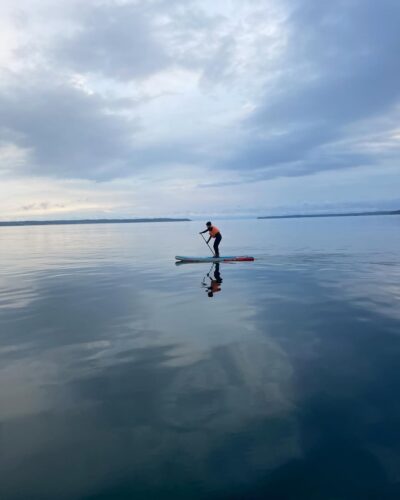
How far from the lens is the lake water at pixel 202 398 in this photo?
Answer: 5094 mm

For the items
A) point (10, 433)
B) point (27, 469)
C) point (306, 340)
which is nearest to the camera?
point (27, 469)

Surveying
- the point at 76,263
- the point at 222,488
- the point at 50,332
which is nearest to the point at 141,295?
the point at 50,332

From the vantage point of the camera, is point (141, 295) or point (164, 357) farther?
point (141, 295)

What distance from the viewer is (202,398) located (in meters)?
7.22

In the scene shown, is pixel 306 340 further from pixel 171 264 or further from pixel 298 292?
pixel 171 264

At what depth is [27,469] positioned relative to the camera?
5.32 m

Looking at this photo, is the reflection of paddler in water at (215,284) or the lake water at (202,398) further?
the reflection of paddler in water at (215,284)

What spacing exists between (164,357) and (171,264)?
1822cm

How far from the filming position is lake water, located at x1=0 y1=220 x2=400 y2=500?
5094 mm

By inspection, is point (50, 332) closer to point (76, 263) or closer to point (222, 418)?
point (222, 418)

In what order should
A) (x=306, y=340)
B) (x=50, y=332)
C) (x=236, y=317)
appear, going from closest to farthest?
(x=306, y=340) → (x=50, y=332) → (x=236, y=317)

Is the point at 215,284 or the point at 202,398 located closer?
the point at 202,398

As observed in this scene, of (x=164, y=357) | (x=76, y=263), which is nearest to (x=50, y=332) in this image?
(x=164, y=357)

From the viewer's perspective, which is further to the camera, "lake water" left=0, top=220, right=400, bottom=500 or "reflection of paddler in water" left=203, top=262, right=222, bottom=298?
"reflection of paddler in water" left=203, top=262, right=222, bottom=298
